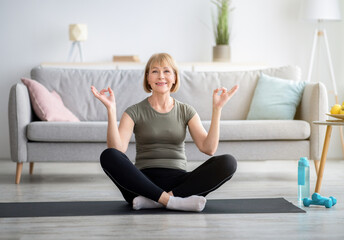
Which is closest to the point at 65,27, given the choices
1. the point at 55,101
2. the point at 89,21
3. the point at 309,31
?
the point at 89,21

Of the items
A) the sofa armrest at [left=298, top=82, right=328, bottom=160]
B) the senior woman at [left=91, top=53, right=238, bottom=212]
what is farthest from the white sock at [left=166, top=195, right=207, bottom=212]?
the sofa armrest at [left=298, top=82, right=328, bottom=160]

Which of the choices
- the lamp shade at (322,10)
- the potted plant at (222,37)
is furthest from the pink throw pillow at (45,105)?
the lamp shade at (322,10)

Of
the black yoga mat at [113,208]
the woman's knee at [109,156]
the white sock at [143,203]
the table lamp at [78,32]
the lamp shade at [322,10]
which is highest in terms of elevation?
the lamp shade at [322,10]

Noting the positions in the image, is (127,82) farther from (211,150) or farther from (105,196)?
(211,150)

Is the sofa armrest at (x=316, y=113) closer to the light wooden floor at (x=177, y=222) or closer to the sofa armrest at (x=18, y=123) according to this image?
A: the light wooden floor at (x=177, y=222)

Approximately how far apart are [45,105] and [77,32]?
1505mm

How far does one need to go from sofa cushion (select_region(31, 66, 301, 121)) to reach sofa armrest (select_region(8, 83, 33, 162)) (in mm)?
623

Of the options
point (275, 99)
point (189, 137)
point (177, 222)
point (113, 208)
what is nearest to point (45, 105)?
point (189, 137)

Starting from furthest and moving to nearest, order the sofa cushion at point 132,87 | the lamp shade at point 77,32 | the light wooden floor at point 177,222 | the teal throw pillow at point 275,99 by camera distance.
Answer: the lamp shade at point 77,32 → the sofa cushion at point 132,87 → the teal throw pillow at point 275,99 → the light wooden floor at point 177,222

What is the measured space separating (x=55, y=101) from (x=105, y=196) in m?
1.22

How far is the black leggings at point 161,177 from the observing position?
258 centimetres

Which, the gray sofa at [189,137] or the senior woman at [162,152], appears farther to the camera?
the gray sofa at [189,137]

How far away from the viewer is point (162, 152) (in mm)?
2723

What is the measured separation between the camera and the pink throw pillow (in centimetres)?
398
